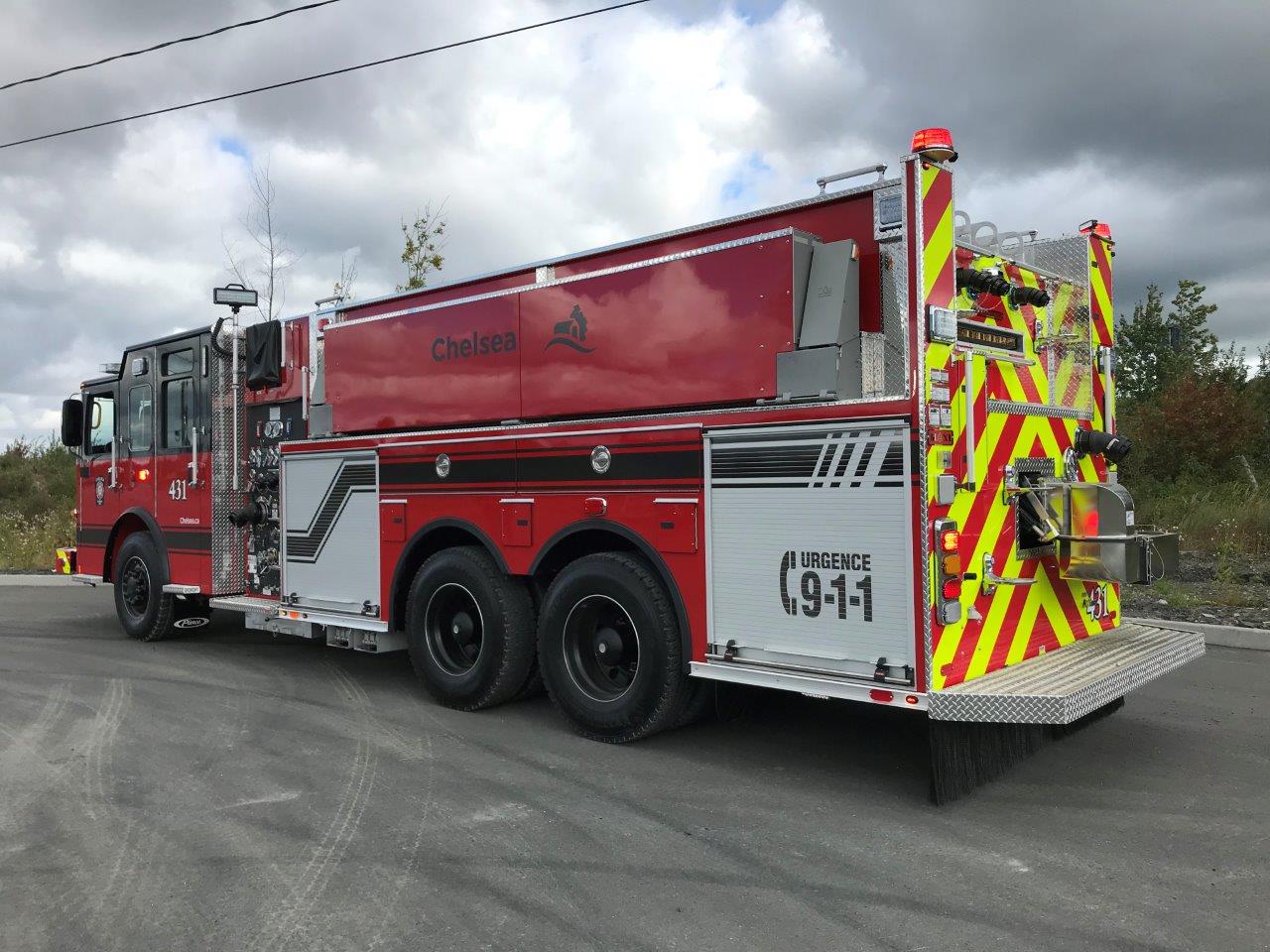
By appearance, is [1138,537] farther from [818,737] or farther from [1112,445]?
[818,737]

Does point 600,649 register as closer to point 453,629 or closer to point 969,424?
point 453,629

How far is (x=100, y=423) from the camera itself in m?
10.0

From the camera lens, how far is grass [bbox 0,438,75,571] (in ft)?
60.5

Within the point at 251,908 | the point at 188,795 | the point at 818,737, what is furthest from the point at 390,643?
the point at 251,908

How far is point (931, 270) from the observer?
4.73 m

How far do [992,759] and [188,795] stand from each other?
3.91 m

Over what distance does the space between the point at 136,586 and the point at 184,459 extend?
1542mm

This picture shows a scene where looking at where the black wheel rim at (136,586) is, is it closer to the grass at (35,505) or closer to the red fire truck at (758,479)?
the red fire truck at (758,479)

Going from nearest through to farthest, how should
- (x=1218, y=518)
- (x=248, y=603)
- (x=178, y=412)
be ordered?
(x=248, y=603)
(x=178, y=412)
(x=1218, y=518)

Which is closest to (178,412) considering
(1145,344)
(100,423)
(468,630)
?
(100,423)

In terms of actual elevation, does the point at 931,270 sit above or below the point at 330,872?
above

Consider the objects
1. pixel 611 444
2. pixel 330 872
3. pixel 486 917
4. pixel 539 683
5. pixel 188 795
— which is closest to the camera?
pixel 486 917

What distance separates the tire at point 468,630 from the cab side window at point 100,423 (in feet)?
15.6

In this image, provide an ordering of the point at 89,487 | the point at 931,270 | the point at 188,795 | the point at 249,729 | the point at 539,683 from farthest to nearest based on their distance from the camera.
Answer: the point at 89,487 < the point at 539,683 < the point at 249,729 < the point at 188,795 < the point at 931,270
